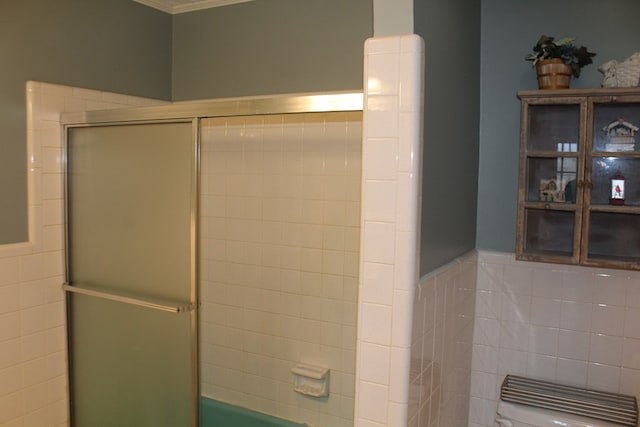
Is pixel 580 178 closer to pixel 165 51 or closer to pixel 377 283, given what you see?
pixel 377 283

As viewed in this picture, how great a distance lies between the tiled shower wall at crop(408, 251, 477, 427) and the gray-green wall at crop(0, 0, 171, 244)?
1.74 meters

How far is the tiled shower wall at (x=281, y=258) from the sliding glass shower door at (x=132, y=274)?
2.44 feet

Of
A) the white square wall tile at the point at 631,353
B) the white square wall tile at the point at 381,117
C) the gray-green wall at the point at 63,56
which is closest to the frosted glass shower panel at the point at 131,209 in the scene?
the gray-green wall at the point at 63,56

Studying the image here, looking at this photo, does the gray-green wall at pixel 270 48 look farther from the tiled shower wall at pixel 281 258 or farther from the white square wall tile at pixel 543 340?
the white square wall tile at pixel 543 340

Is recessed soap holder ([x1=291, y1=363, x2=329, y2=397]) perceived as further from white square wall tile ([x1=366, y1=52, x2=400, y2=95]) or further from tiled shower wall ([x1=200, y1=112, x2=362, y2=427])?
white square wall tile ([x1=366, y1=52, x2=400, y2=95])

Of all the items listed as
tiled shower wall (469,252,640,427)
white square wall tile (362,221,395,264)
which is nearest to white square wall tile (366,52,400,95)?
white square wall tile (362,221,395,264)

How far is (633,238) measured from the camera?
210 centimetres

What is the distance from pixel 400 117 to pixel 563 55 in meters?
1.01

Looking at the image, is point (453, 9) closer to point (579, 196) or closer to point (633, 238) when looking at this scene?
point (579, 196)

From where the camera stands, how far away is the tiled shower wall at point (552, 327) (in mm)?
2143

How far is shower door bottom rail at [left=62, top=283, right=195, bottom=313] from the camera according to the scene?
2105 millimetres

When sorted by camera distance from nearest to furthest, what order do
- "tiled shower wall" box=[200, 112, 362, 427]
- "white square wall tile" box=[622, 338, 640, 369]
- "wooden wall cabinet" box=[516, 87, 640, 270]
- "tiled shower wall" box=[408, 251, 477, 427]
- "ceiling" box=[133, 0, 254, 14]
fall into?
1. "tiled shower wall" box=[408, 251, 477, 427]
2. "wooden wall cabinet" box=[516, 87, 640, 270]
3. "white square wall tile" box=[622, 338, 640, 369]
4. "tiled shower wall" box=[200, 112, 362, 427]
5. "ceiling" box=[133, 0, 254, 14]

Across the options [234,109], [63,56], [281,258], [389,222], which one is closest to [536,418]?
[389,222]

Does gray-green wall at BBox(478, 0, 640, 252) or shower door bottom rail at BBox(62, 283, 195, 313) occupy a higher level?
gray-green wall at BBox(478, 0, 640, 252)
